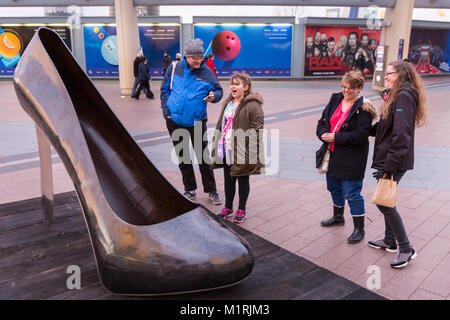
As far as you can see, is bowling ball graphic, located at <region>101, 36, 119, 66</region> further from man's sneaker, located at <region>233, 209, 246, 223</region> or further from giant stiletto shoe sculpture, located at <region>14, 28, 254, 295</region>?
giant stiletto shoe sculpture, located at <region>14, 28, 254, 295</region>

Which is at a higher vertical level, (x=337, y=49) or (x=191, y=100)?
(x=337, y=49)

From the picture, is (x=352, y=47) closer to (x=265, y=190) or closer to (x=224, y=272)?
(x=265, y=190)

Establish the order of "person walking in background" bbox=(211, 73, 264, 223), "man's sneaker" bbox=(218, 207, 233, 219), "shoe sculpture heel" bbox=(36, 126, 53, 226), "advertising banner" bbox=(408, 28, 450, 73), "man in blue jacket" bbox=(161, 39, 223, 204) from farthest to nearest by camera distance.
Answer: "advertising banner" bbox=(408, 28, 450, 73)
"man in blue jacket" bbox=(161, 39, 223, 204)
"man's sneaker" bbox=(218, 207, 233, 219)
"person walking in background" bbox=(211, 73, 264, 223)
"shoe sculpture heel" bbox=(36, 126, 53, 226)

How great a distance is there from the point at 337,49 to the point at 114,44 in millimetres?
12323

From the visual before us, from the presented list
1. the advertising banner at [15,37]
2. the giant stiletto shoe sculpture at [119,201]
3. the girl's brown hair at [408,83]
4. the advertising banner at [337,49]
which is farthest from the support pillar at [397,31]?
the advertising banner at [15,37]

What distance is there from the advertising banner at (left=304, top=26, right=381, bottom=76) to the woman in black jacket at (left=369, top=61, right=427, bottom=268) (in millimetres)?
19636

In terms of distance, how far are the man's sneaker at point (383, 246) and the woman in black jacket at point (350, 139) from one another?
5.5 inches

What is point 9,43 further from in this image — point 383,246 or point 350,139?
point 383,246

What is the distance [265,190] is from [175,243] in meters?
3.12

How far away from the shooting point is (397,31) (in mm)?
15141

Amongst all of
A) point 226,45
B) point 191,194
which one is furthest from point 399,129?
point 226,45

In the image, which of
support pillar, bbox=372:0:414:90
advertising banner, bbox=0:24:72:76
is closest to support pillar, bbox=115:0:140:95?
advertising banner, bbox=0:24:72:76

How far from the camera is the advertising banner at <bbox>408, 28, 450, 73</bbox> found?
24375mm

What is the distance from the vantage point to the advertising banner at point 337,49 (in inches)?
854
